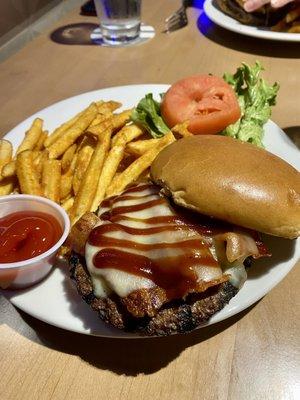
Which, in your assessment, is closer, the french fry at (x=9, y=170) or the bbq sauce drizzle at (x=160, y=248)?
the bbq sauce drizzle at (x=160, y=248)

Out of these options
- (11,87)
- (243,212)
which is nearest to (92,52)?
(11,87)

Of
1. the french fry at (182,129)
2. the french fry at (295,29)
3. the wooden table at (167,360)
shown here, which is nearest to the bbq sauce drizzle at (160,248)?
the wooden table at (167,360)

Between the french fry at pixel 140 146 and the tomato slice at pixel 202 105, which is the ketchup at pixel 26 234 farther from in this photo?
the tomato slice at pixel 202 105

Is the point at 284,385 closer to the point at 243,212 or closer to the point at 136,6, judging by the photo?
the point at 243,212

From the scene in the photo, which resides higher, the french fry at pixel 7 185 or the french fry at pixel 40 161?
the french fry at pixel 40 161

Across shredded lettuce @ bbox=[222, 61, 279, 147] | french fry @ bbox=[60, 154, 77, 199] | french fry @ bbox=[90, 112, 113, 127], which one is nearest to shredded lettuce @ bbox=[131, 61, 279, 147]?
shredded lettuce @ bbox=[222, 61, 279, 147]
